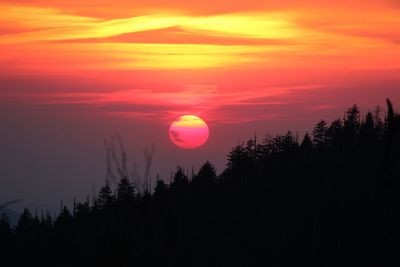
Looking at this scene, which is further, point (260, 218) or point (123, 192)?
point (260, 218)

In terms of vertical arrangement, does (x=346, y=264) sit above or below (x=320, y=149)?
below

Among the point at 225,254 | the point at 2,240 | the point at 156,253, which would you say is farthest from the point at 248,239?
the point at 2,240

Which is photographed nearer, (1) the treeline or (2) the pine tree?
(2) the pine tree

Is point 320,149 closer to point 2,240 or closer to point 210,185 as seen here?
point 210,185

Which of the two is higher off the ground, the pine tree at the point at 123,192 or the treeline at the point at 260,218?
the treeline at the point at 260,218

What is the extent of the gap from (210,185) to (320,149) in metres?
27.2

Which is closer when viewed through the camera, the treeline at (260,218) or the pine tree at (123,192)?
the pine tree at (123,192)

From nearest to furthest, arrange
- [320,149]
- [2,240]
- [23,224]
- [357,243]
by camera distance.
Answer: [357,243], [2,240], [23,224], [320,149]

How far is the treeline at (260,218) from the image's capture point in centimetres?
11250

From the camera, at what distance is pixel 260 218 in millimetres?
130625

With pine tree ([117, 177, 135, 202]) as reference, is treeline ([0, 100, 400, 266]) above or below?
above

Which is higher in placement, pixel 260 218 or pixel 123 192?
pixel 260 218

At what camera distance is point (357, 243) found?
11119cm

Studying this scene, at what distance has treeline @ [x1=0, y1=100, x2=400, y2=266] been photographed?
112 meters
